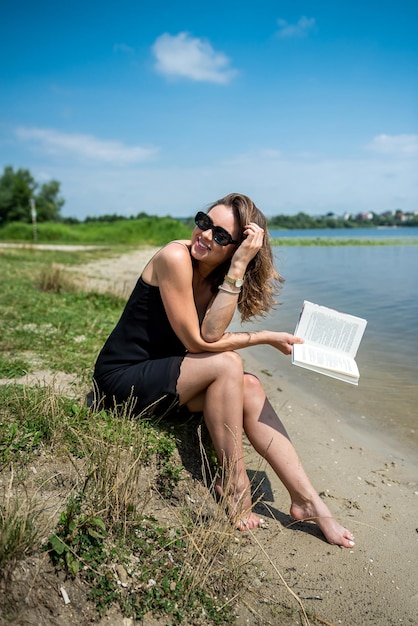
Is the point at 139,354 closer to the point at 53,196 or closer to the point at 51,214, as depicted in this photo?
the point at 51,214

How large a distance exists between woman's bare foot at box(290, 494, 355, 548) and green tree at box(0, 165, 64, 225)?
46615mm

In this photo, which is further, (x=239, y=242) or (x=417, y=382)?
(x=417, y=382)

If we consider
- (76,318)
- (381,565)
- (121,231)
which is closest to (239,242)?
(381,565)

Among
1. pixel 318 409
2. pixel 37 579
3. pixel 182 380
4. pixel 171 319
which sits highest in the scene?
pixel 171 319

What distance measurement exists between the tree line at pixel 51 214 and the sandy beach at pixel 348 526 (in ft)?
35.2

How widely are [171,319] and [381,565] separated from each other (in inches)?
66.9

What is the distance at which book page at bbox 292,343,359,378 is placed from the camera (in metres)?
2.88

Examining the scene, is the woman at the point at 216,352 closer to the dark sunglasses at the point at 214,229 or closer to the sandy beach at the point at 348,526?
the dark sunglasses at the point at 214,229

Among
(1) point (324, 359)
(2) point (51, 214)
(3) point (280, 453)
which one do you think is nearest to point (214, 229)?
(1) point (324, 359)

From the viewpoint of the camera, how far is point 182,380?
2.96 metres

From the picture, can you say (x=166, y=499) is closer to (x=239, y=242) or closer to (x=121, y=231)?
(x=239, y=242)

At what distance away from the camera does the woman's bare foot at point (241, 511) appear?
275 cm

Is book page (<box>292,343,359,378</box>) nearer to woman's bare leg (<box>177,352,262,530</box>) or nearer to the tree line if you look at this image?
woman's bare leg (<box>177,352,262,530</box>)

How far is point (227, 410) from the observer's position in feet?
9.30
